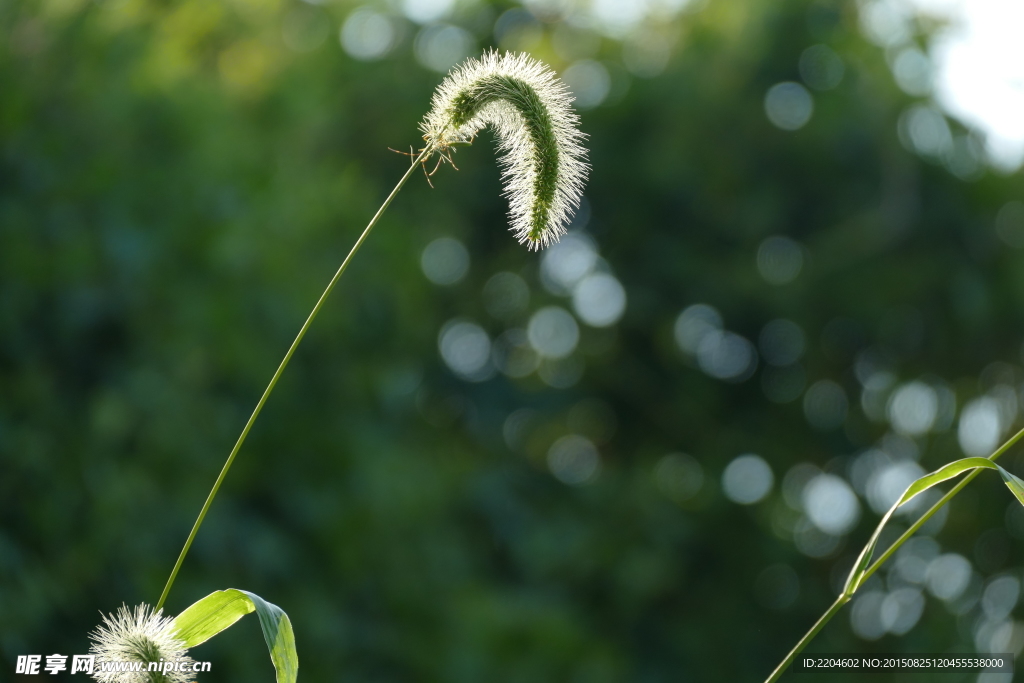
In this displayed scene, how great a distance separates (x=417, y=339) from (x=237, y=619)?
4.97 m

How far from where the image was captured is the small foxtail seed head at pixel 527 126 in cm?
126

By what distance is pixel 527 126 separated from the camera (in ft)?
4.19

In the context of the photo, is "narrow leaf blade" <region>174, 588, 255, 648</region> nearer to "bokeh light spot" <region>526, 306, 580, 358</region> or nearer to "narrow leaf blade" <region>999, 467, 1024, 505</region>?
"narrow leaf blade" <region>999, 467, 1024, 505</region>

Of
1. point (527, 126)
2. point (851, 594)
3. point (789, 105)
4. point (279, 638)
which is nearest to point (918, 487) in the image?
point (851, 594)

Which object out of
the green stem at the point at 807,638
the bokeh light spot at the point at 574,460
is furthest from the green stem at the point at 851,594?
the bokeh light spot at the point at 574,460

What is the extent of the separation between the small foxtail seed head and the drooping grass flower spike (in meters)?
0.64

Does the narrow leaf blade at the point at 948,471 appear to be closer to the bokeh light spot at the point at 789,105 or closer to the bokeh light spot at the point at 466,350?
the bokeh light spot at the point at 466,350

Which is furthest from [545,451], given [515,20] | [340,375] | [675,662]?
[515,20]

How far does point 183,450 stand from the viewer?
4328 millimetres

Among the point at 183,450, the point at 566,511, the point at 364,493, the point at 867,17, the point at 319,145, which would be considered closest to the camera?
the point at 183,450

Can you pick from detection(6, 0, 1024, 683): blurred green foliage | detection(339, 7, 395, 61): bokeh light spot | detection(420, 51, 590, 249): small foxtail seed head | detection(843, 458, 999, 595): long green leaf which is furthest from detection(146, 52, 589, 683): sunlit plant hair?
detection(339, 7, 395, 61): bokeh light spot

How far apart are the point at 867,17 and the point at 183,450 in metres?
6.66

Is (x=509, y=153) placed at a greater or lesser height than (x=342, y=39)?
lesser

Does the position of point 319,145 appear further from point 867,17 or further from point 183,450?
point 867,17
